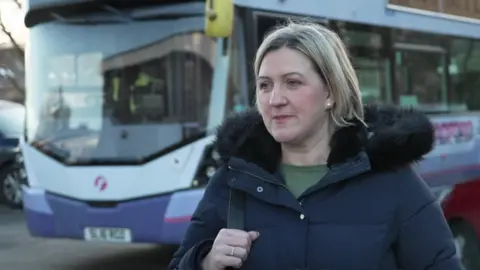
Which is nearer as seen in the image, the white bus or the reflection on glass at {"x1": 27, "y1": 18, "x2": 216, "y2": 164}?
the white bus

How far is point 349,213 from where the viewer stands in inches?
86.0

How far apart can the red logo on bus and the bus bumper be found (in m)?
0.18

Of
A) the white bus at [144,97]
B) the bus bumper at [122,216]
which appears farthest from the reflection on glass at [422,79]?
the bus bumper at [122,216]

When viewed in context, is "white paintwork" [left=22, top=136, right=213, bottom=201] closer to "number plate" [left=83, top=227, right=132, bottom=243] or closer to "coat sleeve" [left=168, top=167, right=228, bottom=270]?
"number plate" [left=83, top=227, right=132, bottom=243]

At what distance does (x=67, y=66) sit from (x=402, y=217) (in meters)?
6.25

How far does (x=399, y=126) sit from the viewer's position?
91.3 inches

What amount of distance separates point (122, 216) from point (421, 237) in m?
5.43

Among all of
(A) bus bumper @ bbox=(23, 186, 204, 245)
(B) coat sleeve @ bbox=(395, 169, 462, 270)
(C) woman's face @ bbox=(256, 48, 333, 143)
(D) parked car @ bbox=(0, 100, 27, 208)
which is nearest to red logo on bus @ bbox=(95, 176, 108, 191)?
(A) bus bumper @ bbox=(23, 186, 204, 245)

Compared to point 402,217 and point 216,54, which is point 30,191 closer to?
point 216,54

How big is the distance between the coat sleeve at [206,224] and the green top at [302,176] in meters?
0.18

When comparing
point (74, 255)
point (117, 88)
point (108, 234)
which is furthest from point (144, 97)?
point (74, 255)

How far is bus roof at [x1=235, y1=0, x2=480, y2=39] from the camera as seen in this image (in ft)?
24.9

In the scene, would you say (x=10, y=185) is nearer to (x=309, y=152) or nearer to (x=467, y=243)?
(x=467, y=243)

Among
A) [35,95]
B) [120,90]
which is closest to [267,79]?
[120,90]
